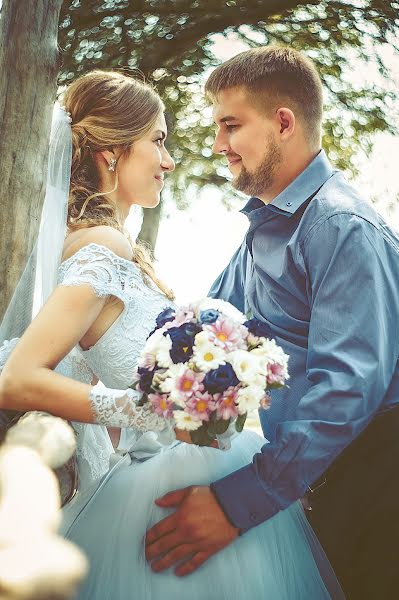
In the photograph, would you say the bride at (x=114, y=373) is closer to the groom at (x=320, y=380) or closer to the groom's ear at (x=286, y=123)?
the groom at (x=320, y=380)

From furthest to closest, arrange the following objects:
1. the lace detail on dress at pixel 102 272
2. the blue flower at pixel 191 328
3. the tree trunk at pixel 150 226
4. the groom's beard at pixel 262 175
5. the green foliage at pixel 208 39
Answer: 1. the tree trunk at pixel 150 226
2. the green foliage at pixel 208 39
3. the groom's beard at pixel 262 175
4. the lace detail on dress at pixel 102 272
5. the blue flower at pixel 191 328

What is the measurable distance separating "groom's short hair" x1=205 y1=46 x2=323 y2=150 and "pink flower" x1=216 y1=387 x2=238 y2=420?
1.42m

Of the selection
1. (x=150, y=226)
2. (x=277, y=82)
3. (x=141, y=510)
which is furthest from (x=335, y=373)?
(x=150, y=226)

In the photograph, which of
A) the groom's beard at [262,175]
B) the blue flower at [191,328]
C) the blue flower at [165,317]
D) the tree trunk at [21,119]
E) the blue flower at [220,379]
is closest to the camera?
the blue flower at [220,379]

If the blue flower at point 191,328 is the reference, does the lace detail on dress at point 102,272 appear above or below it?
below

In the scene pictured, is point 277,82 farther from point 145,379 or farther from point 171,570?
point 171,570

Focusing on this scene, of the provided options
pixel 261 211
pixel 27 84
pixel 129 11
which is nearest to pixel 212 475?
pixel 261 211

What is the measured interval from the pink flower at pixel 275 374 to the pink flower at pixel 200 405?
0.65 ft

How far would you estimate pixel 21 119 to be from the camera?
10.4 ft

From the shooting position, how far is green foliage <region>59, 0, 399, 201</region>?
5441mm

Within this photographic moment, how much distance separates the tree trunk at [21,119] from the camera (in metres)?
3.15

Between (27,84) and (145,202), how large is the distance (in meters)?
1.00

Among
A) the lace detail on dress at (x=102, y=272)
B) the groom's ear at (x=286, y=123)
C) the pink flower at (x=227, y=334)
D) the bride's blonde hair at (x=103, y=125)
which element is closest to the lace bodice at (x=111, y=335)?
the lace detail on dress at (x=102, y=272)

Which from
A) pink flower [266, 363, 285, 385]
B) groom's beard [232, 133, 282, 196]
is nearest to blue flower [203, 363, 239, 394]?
pink flower [266, 363, 285, 385]
